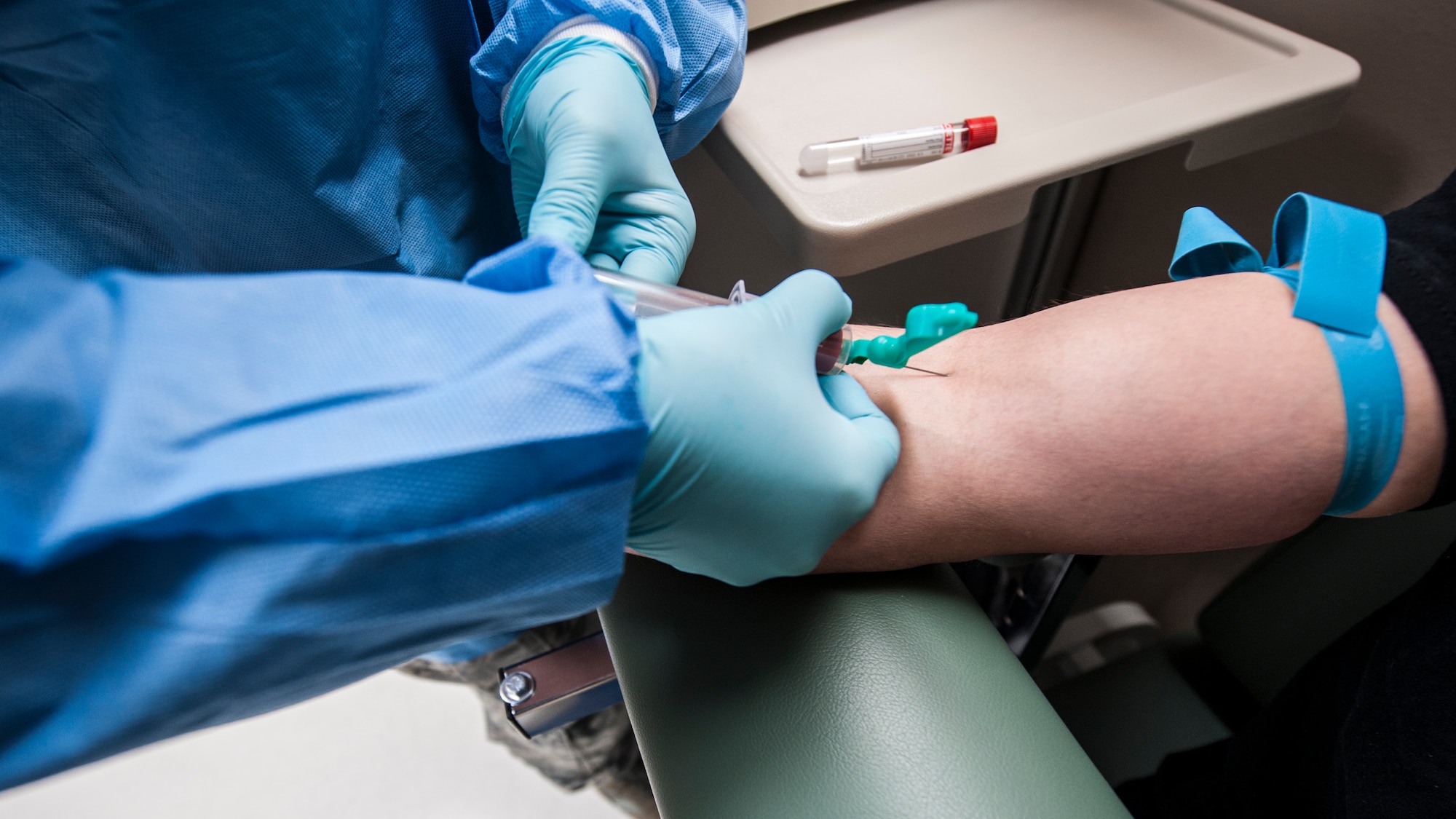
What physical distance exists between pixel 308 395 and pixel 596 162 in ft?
1.25

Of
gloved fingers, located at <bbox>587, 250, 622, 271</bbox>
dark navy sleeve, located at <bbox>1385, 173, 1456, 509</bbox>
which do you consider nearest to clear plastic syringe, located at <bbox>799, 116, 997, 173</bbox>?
gloved fingers, located at <bbox>587, 250, 622, 271</bbox>

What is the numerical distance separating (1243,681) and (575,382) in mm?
1026

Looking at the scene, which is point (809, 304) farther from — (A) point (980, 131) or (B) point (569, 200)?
(A) point (980, 131)

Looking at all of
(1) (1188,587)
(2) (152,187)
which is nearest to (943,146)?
(2) (152,187)

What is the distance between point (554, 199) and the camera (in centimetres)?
64

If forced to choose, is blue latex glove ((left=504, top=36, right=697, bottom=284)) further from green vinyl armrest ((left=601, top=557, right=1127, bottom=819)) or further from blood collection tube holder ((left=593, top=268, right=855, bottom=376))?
green vinyl armrest ((left=601, top=557, right=1127, bottom=819))

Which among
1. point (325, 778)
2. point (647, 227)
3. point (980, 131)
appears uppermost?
point (980, 131)

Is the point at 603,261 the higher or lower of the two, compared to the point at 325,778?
higher

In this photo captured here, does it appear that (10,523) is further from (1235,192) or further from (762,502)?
(1235,192)

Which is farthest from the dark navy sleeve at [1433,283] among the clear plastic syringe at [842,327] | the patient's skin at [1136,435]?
the clear plastic syringe at [842,327]

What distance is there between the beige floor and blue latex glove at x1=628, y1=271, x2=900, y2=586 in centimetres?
104

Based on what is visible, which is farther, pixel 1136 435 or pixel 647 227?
pixel 647 227

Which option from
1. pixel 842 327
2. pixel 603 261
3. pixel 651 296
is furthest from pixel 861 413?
pixel 603 261

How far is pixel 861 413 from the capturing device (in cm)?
60
